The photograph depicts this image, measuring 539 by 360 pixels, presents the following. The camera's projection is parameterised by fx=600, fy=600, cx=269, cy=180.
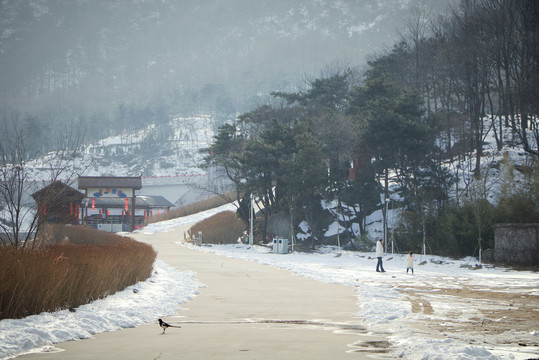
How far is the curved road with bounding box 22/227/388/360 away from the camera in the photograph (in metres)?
8.72

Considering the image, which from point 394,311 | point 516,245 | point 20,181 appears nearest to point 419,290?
point 394,311

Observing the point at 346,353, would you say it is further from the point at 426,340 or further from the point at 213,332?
the point at 213,332

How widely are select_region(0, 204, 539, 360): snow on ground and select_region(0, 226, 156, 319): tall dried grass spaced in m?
0.32

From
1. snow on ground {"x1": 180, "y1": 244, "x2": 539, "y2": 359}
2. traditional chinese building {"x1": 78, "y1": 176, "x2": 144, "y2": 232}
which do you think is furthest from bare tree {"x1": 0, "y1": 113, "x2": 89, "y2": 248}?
traditional chinese building {"x1": 78, "y1": 176, "x2": 144, "y2": 232}

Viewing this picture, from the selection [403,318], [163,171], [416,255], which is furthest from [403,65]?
[163,171]

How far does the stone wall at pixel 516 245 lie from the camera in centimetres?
2886

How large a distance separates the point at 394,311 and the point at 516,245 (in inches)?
738

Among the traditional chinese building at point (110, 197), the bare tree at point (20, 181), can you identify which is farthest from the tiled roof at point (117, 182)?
the bare tree at point (20, 181)

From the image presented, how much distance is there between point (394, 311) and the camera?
13453 millimetres

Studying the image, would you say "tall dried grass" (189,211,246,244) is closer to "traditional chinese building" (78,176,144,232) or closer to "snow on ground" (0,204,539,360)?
"traditional chinese building" (78,176,144,232)

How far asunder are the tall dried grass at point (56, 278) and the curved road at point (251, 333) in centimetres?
167

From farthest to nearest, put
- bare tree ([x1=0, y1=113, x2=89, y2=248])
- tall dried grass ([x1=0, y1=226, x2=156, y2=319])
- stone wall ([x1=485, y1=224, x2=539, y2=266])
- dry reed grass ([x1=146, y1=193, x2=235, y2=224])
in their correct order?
dry reed grass ([x1=146, y1=193, x2=235, y2=224]) → stone wall ([x1=485, y1=224, x2=539, y2=266]) → bare tree ([x1=0, y1=113, x2=89, y2=248]) → tall dried grass ([x1=0, y1=226, x2=156, y2=319])

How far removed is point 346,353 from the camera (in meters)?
8.71

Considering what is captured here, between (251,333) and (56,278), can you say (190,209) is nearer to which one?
(56,278)
